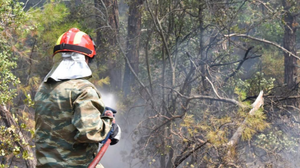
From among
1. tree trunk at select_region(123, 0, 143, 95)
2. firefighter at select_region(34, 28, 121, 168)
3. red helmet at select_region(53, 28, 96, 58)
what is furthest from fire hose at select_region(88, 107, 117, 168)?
tree trunk at select_region(123, 0, 143, 95)

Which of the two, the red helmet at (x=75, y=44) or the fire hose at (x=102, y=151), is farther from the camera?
the red helmet at (x=75, y=44)

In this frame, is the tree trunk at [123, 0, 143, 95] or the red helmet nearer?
the red helmet

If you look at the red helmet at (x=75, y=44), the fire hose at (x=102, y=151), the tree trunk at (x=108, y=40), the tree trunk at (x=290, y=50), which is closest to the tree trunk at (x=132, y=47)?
the tree trunk at (x=108, y=40)

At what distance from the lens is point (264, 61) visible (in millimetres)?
14891

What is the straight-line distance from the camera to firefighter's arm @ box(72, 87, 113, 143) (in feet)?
6.74

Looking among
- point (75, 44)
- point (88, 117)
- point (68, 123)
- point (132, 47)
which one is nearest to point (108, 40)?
point (132, 47)

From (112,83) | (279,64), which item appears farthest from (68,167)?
(279,64)

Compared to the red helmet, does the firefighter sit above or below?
below

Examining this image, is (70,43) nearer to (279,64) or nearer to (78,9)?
(78,9)

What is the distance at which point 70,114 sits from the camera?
2154mm

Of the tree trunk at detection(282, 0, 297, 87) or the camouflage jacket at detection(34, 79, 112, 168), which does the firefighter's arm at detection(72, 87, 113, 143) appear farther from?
the tree trunk at detection(282, 0, 297, 87)

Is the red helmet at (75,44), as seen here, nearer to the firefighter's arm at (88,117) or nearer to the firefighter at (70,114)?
the firefighter at (70,114)

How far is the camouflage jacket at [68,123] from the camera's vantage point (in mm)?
2078

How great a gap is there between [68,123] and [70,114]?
0.22 feet
